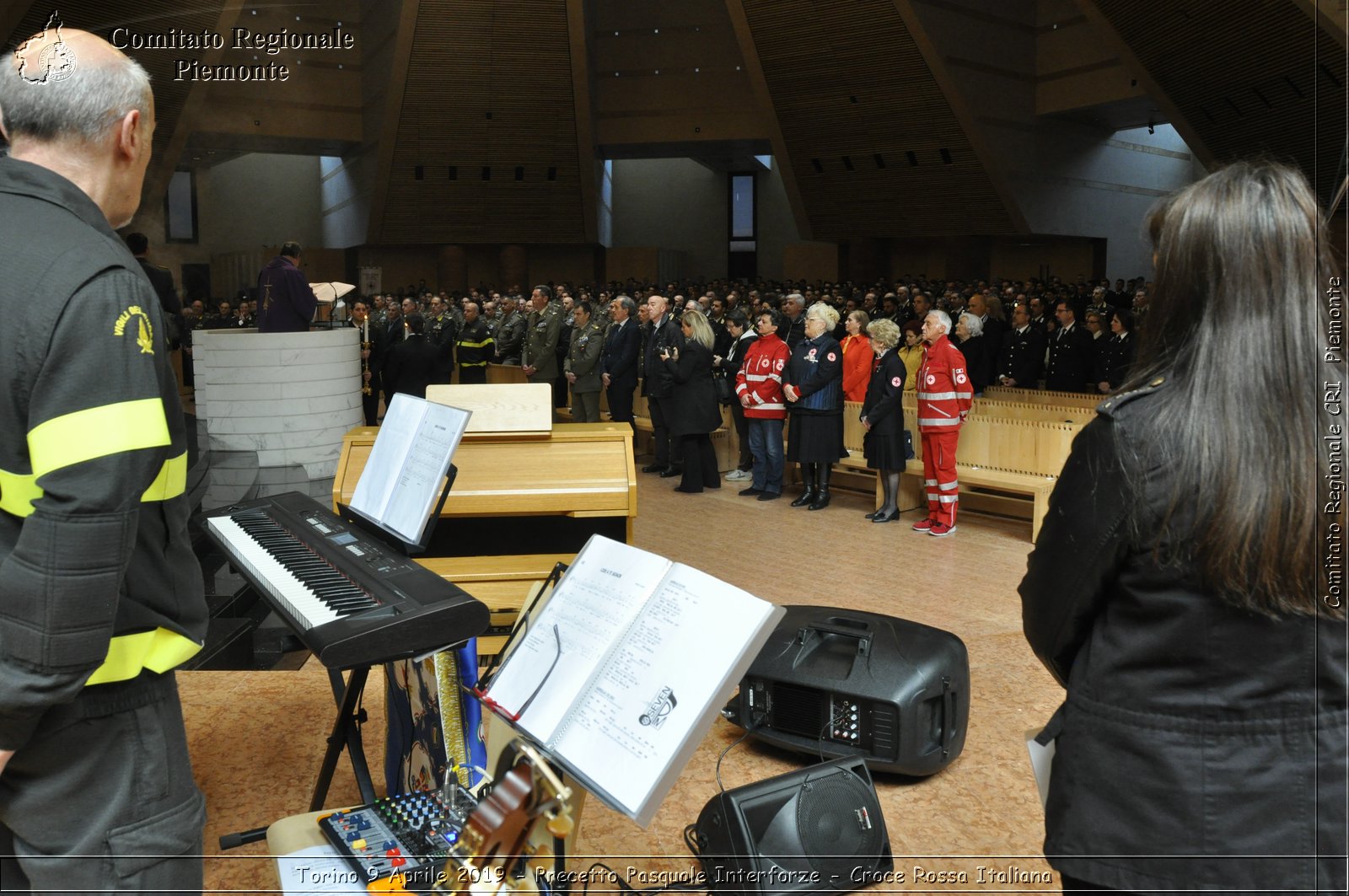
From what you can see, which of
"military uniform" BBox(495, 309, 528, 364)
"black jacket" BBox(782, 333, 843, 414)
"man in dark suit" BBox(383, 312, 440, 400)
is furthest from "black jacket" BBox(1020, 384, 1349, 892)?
"military uniform" BBox(495, 309, 528, 364)

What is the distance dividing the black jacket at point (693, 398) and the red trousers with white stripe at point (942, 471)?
221cm

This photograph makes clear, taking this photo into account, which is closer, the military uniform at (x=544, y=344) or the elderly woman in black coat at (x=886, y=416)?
the elderly woman in black coat at (x=886, y=416)

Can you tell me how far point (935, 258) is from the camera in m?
22.7

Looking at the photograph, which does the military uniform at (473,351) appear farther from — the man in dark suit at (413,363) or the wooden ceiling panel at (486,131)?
the wooden ceiling panel at (486,131)

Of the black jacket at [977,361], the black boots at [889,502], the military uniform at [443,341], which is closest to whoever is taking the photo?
the black boots at [889,502]

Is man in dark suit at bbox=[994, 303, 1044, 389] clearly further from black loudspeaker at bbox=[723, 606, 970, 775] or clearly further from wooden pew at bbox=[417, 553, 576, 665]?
black loudspeaker at bbox=[723, 606, 970, 775]

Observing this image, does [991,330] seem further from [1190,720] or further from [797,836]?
[1190,720]

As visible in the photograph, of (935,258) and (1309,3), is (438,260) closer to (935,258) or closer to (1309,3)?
(935,258)

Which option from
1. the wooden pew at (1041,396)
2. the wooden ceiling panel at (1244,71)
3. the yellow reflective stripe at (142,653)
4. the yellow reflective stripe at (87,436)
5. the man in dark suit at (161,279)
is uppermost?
the wooden ceiling panel at (1244,71)

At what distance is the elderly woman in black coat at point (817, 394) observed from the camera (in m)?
8.26

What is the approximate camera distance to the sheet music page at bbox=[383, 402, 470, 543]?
104 inches

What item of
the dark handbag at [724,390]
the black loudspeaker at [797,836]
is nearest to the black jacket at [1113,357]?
the dark handbag at [724,390]

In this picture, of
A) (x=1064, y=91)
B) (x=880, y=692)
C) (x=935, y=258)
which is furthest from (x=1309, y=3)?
(x=880, y=692)

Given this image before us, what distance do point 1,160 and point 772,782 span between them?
225 centimetres
